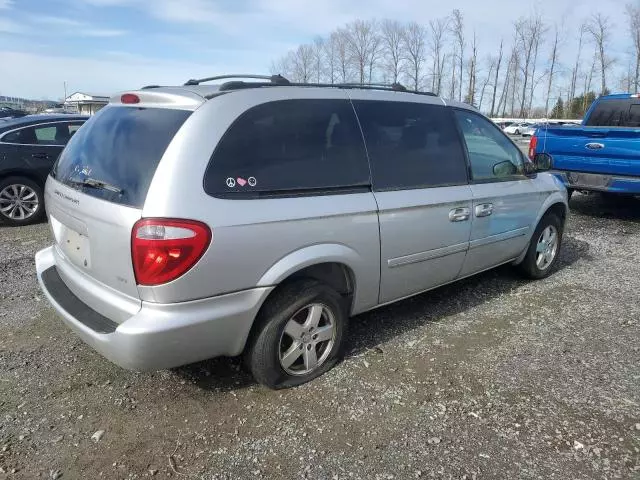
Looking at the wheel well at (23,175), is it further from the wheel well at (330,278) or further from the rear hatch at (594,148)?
the rear hatch at (594,148)

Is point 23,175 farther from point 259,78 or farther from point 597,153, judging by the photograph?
point 597,153

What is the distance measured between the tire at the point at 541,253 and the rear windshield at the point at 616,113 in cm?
473

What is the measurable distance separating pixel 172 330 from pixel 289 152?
1.18 metres

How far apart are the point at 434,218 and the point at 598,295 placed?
89.6 inches

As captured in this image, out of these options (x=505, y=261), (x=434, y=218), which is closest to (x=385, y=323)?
(x=434, y=218)

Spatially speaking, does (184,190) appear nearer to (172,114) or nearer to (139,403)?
(172,114)

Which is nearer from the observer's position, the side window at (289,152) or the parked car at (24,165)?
the side window at (289,152)

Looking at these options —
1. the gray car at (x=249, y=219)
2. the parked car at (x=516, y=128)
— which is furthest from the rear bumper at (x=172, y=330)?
the parked car at (x=516, y=128)

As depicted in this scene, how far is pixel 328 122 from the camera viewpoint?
312 centimetres

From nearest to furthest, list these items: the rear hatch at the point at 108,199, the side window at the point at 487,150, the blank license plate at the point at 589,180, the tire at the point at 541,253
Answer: the rear hatch at the point at 108,199 < the side window at the point at 487,150 < the tire at the point at 541,253 < the blank license plate at the point at 589,180

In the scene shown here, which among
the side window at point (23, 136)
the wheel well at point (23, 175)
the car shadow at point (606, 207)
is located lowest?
the car shadow at point (606, 207)

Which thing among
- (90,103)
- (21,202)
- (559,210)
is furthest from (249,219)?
(90,103)

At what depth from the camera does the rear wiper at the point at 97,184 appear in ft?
8.52

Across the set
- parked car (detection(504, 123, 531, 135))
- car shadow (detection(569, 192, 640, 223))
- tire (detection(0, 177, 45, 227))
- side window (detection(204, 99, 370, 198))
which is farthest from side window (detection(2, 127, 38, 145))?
parked car (detection(504, 123, 531, 135))
